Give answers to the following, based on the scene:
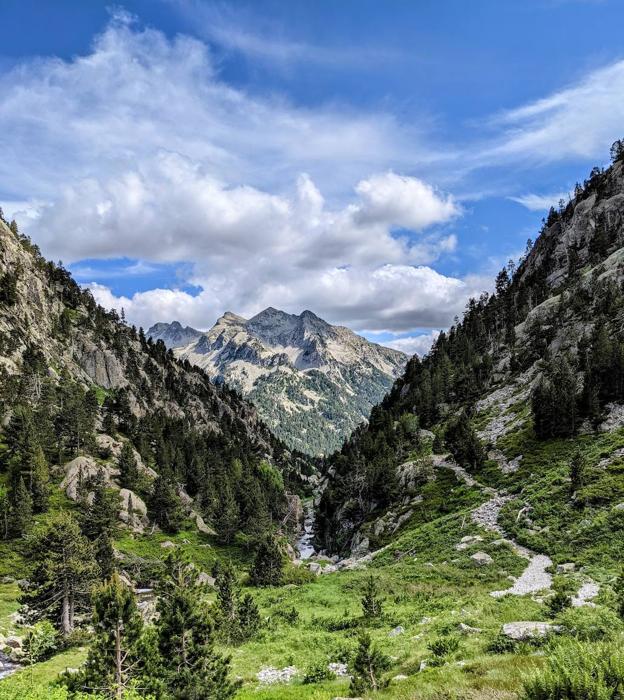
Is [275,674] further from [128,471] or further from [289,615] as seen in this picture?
[128,471]

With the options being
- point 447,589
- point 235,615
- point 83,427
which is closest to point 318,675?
point 235,615

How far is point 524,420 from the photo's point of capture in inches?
4021

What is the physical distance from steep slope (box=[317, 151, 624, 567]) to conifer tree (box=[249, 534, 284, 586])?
21136 mm

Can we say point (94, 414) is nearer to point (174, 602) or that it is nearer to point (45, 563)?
point (45, 563)

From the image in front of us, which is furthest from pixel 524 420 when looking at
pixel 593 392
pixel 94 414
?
pixel 94 414

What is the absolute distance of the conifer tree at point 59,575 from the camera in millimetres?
41875

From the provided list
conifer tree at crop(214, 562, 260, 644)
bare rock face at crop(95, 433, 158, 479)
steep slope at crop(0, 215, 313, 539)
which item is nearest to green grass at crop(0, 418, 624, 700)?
conifer tree at crop(214, 562, 260, 644)

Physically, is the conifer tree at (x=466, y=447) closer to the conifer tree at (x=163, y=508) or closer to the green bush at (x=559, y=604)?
the green bush at (x=559, y=604)

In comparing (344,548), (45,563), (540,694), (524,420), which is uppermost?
(524,420)

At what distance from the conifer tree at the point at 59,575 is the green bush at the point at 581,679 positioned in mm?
45192

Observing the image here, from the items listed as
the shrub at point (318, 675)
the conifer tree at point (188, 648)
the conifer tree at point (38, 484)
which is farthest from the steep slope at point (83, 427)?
the shrub at point (318, 675)

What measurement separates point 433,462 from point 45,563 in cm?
8009

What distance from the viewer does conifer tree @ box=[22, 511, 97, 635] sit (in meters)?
41.9

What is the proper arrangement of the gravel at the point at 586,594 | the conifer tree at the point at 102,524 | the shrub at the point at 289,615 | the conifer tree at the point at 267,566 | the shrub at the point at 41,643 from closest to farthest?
the gravel at the point at 586,594
the shrub at the point at 41,643
the shrub at the point at 289,615
the conifer tree at the point at 102,524
the conifer tree at the point at 267,566
